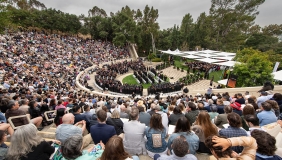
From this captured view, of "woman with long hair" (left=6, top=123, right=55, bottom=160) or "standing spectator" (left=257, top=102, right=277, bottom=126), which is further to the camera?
"standing spectator" (left=257, top=102, right=277, bottom=126)

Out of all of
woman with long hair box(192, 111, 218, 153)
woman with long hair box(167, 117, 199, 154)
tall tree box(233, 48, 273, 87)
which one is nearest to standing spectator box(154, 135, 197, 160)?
woman with long hair box(167, 117, 199, 154)

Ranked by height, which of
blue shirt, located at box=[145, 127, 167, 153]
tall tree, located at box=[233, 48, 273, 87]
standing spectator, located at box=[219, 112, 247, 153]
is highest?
tall tree, located at box=[233, 48, 273, 87]

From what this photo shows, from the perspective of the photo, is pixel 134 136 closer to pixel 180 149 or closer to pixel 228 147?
→ pixel 180 149

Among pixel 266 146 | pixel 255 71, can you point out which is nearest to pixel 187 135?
pixel 266 146

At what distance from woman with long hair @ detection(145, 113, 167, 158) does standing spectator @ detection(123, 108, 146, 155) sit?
0.48 feet

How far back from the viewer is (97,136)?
10.9ft

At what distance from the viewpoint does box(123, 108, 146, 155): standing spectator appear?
3.31 m

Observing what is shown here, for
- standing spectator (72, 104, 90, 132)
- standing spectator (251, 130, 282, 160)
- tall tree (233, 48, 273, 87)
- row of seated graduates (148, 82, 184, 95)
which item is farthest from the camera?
row of seated graduates (148, 82, 184, 95)

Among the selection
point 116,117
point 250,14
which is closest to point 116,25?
point 250,14

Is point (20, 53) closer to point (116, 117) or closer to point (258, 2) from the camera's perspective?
point (116, 117)

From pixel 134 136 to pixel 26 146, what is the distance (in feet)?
6.22

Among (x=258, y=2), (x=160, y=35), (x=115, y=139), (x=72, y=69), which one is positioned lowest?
(x=115, y=139)

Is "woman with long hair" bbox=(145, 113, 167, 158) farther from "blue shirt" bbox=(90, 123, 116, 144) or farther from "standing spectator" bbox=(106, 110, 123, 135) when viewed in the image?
"standing spectator" bbox=(106, 110, 123, 135)

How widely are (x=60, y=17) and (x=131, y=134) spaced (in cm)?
4529
